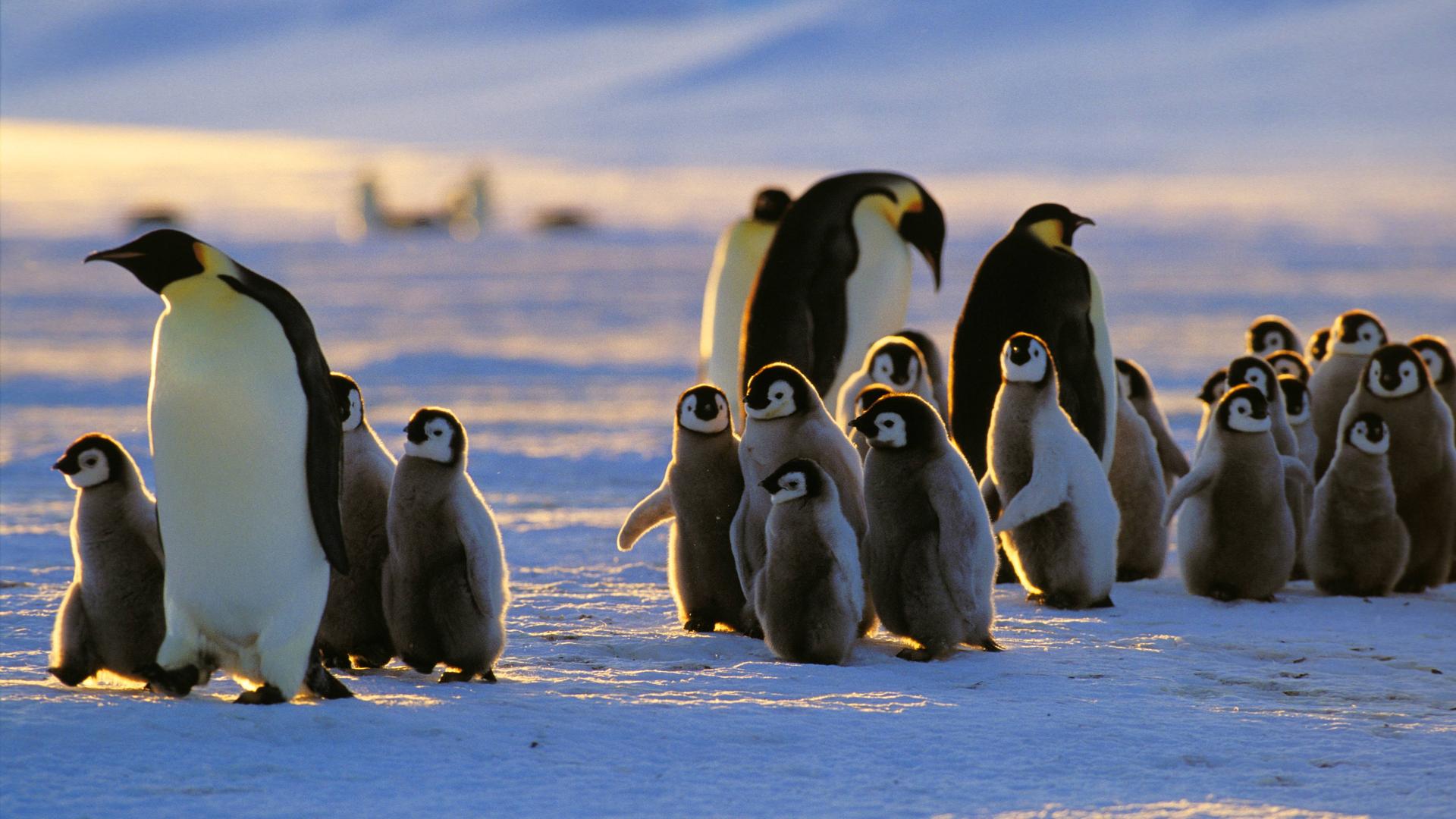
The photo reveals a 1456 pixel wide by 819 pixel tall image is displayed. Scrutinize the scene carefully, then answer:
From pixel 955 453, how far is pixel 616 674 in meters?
1.21

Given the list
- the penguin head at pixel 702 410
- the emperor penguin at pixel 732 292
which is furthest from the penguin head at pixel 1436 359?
the penguin head at pixel 702 410

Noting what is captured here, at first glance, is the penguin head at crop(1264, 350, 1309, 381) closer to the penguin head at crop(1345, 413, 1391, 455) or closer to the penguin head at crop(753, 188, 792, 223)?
the penguin head at crop(1345, 413, 1391, 455)

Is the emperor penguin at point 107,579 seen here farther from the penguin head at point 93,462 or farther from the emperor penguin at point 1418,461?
the emperor penguin at point 1418,461

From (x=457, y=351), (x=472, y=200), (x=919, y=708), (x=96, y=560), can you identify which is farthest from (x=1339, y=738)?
(x=472, y=200)

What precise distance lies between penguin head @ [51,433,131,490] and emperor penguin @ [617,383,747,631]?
1622 millimetres

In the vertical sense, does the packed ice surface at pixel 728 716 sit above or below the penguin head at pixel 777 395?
below

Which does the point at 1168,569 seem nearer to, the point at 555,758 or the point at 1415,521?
the point at 1415,521

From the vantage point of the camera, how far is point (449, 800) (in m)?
3.11

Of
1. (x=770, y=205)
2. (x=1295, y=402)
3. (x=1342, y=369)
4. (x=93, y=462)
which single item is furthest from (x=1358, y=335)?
(x=93, y=462)

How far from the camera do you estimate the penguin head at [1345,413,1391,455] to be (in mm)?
5957

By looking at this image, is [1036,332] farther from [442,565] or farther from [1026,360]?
[442,565]

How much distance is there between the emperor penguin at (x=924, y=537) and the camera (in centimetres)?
466

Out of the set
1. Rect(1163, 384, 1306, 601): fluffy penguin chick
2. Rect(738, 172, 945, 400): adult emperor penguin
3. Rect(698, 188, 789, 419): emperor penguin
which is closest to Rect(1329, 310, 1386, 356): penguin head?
Rect(1163, 384, 1306, 601): fluffy penguin chick

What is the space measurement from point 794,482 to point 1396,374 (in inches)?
114
